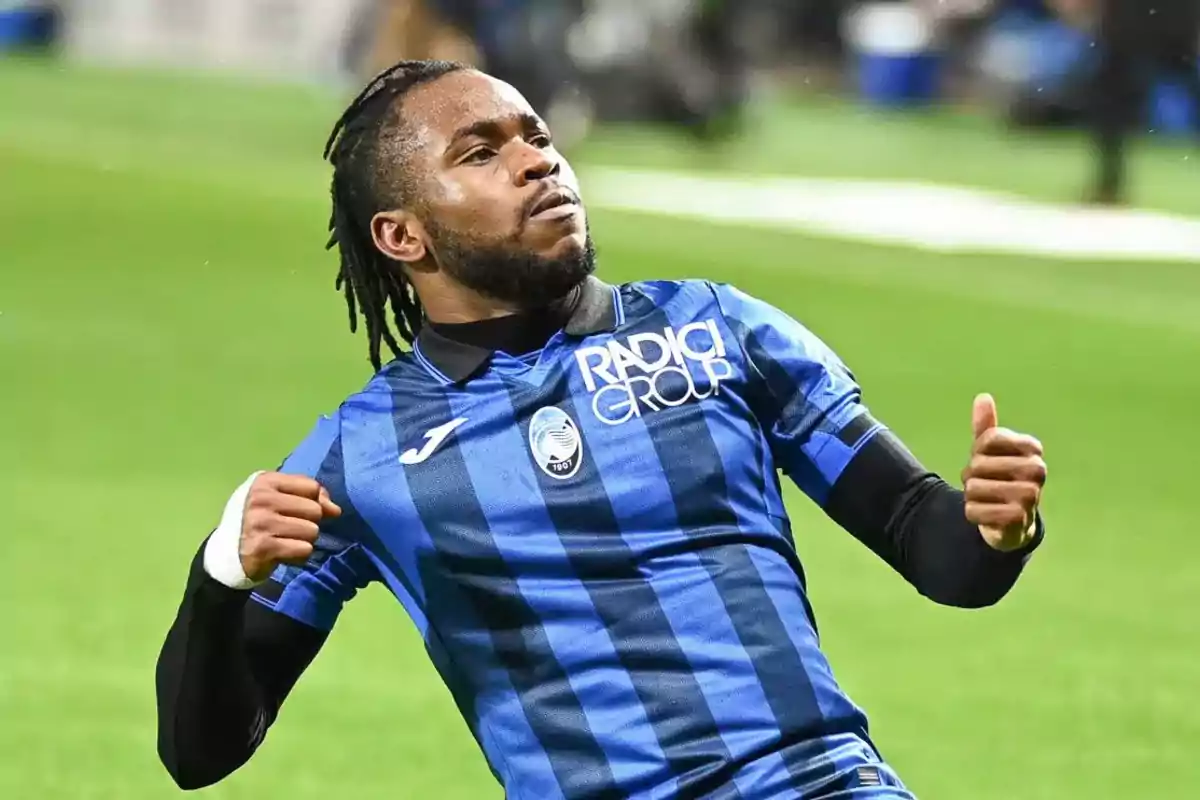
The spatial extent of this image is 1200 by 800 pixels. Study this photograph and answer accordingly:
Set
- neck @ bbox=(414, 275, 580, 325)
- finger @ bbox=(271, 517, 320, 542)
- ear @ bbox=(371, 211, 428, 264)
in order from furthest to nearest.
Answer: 1. ear @ bbox=(371, 211, 428, 264)
2. neck @ bbox=(414, 275, 580, 325)
3. finger @ bbox=(271, 517, 320, 542)

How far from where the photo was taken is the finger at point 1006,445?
3.14 metres

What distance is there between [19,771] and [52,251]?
30.8 ft

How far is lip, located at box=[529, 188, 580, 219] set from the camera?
3.50 metres

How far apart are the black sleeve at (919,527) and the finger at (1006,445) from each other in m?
0.17

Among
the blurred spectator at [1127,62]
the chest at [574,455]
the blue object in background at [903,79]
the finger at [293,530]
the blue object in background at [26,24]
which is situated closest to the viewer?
the finger at [293,530]

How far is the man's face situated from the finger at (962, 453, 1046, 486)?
2.31 feet

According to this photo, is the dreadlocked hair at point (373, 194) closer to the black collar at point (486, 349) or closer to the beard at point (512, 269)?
the beard at point (512, 269)

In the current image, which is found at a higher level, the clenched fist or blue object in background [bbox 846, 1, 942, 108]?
the clenched fist

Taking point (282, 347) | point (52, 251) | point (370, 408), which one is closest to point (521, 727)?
point (370, 408)

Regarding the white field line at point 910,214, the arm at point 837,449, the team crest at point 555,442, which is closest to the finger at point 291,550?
the team crest at point 555,442

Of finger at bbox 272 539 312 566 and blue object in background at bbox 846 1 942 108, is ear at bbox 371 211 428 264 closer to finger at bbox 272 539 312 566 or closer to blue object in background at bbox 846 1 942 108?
finger at bbox 272 539 312 566

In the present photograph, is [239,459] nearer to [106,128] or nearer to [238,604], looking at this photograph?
[238,604]

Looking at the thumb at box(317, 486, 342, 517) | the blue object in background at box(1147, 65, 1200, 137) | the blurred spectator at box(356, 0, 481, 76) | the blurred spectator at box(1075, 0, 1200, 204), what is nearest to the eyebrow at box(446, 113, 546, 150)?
the thumb at box(317, 486, 342, 517)

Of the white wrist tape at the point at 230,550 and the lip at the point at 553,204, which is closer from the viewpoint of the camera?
the white wrist tape at the point at 230,550
